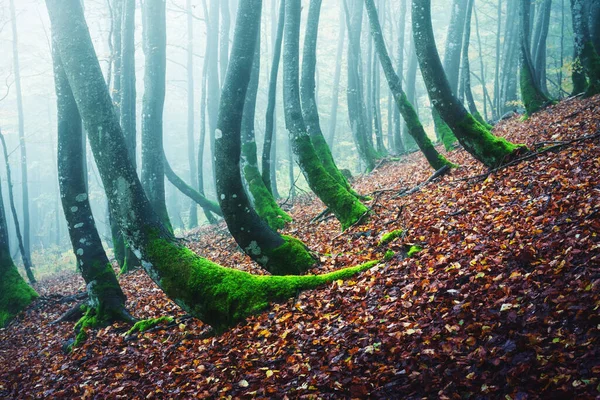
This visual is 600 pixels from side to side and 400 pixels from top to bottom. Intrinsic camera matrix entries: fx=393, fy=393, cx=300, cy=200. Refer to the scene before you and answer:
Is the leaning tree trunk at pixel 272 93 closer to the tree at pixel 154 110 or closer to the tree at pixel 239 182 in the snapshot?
the tree at pixel 154 110

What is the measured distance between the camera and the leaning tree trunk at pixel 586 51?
10391 millimetres

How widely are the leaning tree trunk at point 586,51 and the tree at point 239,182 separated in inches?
368

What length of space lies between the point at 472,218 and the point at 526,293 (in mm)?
2269

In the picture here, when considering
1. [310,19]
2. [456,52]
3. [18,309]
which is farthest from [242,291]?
[456,52]

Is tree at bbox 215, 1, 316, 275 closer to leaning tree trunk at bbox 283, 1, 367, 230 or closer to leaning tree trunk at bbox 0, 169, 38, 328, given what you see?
leaning tree trunk at bbox 283, 1, 367, 230

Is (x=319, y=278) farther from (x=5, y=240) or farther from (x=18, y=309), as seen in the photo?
(x=5, y=240)

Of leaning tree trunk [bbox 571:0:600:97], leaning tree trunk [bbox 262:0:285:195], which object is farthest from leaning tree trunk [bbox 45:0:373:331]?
leaning tree trunk [bbox 571:0:600:97]

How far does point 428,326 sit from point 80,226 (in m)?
6.29

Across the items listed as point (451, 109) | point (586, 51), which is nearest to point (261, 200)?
point (451, 109)

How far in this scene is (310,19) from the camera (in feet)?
35.0

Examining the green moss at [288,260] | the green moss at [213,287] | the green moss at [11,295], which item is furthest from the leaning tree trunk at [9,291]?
the green moss at [288,260]

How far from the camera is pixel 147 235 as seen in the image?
5.36m

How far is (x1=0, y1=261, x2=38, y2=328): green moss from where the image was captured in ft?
30.8

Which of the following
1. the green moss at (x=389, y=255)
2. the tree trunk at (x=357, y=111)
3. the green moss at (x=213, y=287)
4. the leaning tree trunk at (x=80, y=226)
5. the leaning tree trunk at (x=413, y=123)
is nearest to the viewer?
the green moss at (x=213, y=287)
